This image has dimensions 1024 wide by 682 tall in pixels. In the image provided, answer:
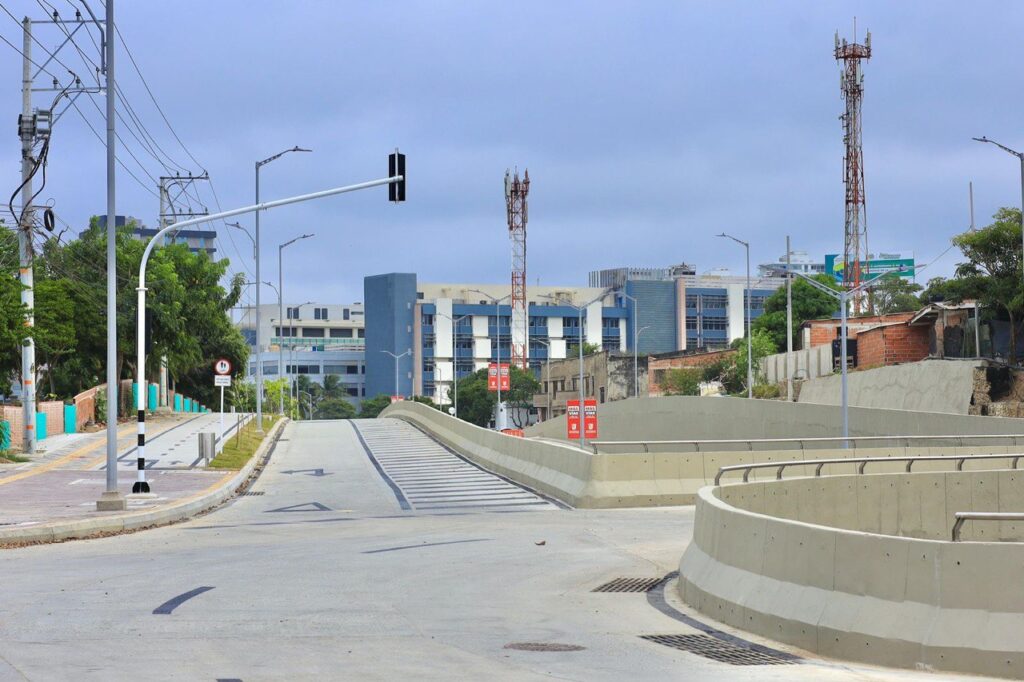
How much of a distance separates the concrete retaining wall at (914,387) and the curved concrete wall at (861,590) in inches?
1542

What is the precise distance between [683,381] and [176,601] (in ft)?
305

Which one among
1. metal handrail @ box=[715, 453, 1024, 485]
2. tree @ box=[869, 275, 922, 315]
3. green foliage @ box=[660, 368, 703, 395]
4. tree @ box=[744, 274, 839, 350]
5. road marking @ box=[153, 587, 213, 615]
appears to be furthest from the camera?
tree @ box=[869, 275, 922, 315]

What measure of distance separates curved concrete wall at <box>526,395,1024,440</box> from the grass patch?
22003 mm

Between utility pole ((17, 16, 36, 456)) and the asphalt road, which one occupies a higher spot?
utility pole ((17, 16, 36, 456))

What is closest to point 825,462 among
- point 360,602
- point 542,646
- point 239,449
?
point 360,602

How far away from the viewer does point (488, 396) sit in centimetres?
14212

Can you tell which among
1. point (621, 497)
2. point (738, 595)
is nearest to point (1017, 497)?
point (621, 497)

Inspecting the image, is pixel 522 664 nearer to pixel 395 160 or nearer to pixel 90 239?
pixel 395 160

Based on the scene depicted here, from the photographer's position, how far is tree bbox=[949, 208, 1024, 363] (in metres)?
56.7

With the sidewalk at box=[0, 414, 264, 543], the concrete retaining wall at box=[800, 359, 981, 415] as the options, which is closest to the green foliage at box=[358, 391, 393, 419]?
the concrete retaining wall at box=[800, 359, 981, 415]

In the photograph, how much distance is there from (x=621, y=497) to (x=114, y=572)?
13.6 meters

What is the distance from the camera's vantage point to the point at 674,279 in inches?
6708

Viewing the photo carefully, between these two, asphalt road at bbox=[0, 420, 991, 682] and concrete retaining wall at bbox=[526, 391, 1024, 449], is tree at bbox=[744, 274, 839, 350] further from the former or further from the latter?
asphalt road at bbox=[0, 420, 991, 682]

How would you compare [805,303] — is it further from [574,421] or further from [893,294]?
[574,421]
